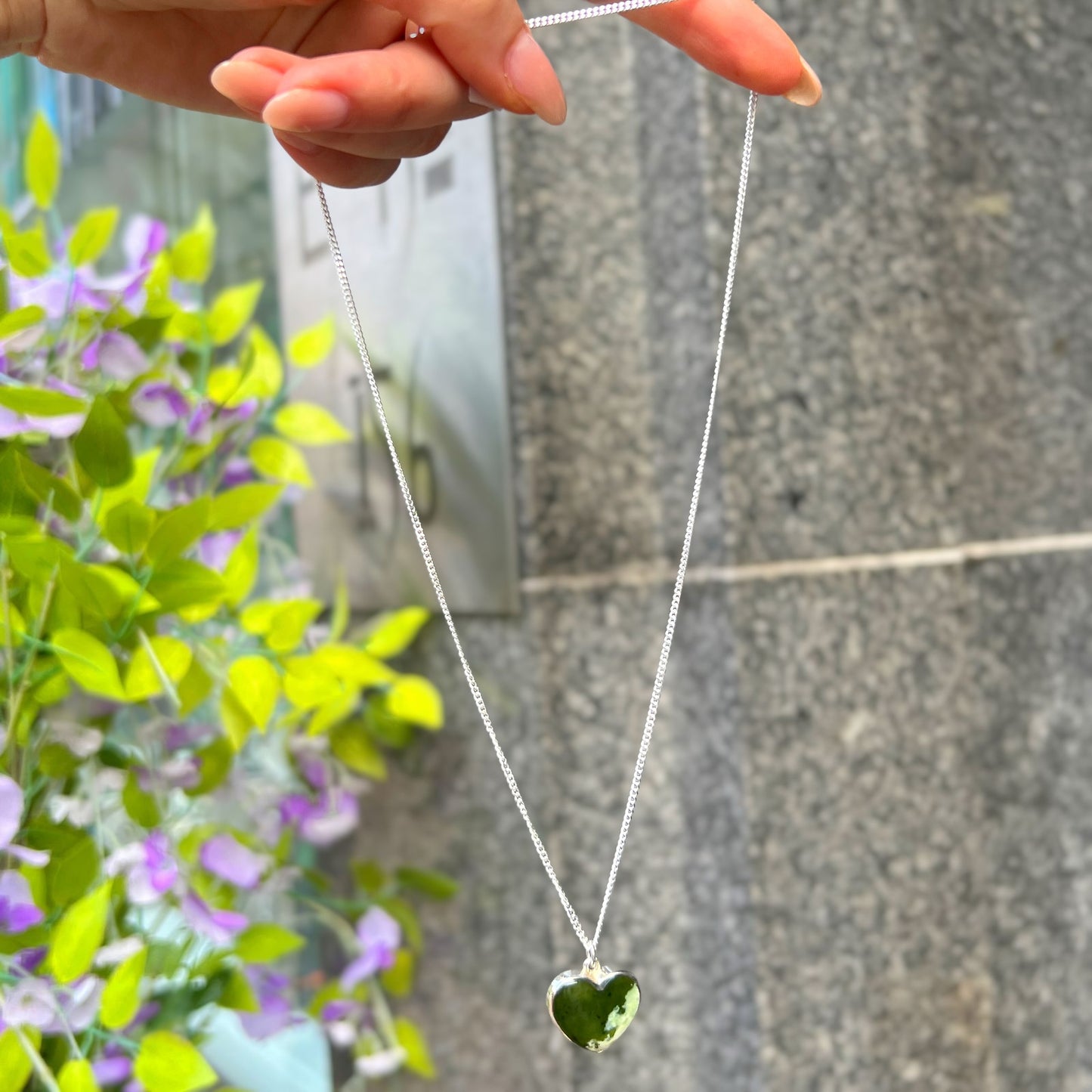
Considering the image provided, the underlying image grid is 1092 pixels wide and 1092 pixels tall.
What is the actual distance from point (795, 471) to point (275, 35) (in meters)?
0.54

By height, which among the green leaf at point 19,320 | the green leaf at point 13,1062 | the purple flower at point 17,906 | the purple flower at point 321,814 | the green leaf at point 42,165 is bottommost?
the purple flower at point 321,814

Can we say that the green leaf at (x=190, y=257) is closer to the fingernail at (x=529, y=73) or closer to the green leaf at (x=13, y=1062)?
the fingernail at (x=529, y=73)

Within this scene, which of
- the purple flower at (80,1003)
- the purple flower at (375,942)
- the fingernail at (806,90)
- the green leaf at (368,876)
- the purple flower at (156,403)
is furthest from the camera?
the green leaf at (368,876)

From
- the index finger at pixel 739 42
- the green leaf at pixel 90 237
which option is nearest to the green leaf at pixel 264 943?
the green leaf at pixel 90 237

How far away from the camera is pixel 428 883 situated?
1.15 meters

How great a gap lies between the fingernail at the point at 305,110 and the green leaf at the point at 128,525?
10.8 inches

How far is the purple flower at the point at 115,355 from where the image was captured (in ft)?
2.64

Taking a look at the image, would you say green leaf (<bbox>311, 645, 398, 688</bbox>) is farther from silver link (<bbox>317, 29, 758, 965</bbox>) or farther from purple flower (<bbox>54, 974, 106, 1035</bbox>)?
purple flower (<bbox>54, 974, 106, 1035</bbox>)

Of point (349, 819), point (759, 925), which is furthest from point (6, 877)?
point (759, 925)

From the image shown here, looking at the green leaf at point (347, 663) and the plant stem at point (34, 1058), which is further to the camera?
the green leaf at point (347, 663)

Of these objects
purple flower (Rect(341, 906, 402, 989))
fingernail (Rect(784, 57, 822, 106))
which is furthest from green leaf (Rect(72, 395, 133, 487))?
purple flower (Rect(341, 906, 402, 989))

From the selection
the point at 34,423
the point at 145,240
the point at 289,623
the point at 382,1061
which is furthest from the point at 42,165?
the point at 382,1061

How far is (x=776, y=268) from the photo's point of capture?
98cm

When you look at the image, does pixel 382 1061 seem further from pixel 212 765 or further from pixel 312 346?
pixel 312 346
